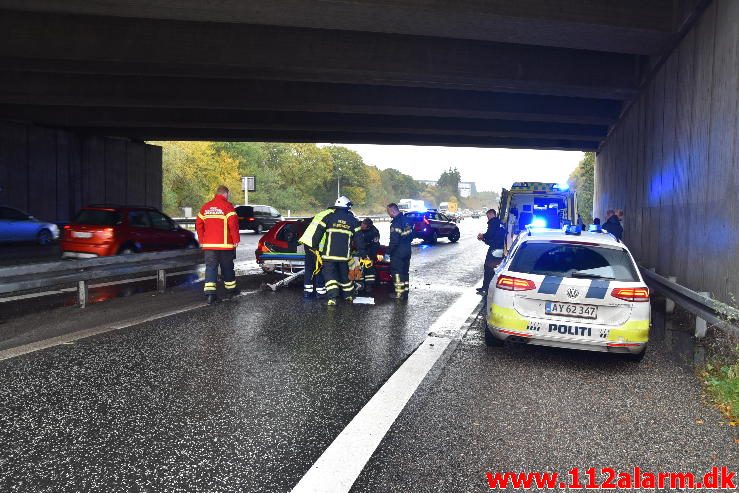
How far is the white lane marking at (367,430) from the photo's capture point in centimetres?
321

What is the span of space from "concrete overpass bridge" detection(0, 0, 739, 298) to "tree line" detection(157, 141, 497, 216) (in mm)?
34595

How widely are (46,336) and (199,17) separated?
6392 mm

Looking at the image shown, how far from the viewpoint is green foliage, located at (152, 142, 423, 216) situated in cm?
5525

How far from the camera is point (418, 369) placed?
220 inches

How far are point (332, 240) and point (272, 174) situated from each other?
217 ft

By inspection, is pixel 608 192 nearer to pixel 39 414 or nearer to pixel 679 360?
pixel 679 360

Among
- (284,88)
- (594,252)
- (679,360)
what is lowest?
(679,360)

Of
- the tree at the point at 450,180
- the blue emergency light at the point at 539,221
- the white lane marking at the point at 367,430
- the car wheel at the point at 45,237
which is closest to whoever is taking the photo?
the white lane marking at the point at 367,430

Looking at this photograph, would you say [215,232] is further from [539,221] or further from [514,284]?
[539,221]

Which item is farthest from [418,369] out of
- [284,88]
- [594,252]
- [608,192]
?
[608,192]

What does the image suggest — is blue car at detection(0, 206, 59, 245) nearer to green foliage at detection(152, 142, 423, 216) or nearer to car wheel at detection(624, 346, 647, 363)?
car wheel at detection(624, 346, 647, 363)

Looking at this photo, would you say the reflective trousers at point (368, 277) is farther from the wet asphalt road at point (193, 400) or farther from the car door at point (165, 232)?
the car door at point (165, 232)

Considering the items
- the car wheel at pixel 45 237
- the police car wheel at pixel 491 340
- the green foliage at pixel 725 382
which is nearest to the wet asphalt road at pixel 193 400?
the police car wheel at pixel 491 340

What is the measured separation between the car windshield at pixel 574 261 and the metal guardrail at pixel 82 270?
6.57 metres
